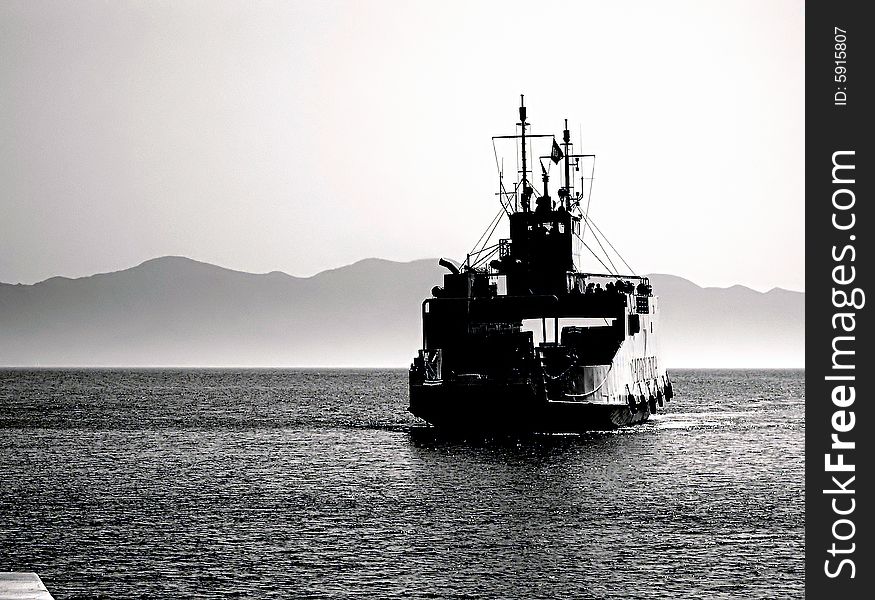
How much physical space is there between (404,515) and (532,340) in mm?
25564

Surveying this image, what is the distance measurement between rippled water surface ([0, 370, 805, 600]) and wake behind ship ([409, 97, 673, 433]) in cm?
185

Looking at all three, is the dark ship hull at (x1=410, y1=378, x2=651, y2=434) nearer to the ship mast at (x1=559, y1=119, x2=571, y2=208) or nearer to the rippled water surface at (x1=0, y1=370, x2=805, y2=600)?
the rippled water surface at (x1=0, y1=370, x2=805, y2=600)

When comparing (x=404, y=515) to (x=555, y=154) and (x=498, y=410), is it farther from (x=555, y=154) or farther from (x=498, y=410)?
(x=555, y=154)

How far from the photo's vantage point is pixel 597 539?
38.3 m

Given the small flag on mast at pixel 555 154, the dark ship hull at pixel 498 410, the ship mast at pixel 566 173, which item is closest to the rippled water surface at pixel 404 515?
the dark ship hull at pixel 498 410

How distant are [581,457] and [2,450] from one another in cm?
3170

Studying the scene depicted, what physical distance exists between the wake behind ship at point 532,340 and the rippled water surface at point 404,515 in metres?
1.85

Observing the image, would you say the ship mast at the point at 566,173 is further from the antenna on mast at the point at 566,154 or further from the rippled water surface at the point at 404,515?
the rippled water surface at the point at 404,515

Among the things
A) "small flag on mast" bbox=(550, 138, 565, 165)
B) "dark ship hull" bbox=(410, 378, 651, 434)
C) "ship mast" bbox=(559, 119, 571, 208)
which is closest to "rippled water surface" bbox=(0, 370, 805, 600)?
"dark ship hull" bbox=(410, 378, 651, 434)

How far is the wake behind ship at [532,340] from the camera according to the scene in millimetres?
63656

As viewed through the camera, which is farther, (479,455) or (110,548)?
(479,455)

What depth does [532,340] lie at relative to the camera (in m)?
67.2
